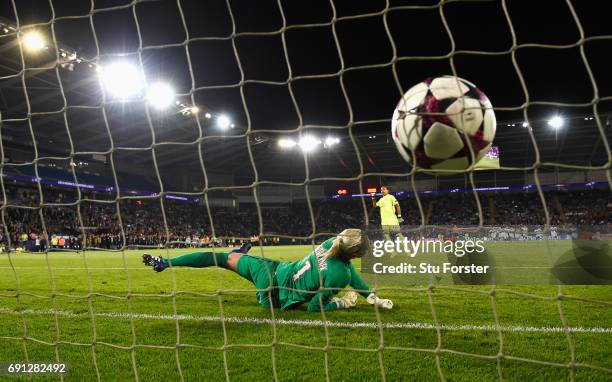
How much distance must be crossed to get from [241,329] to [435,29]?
1608cm

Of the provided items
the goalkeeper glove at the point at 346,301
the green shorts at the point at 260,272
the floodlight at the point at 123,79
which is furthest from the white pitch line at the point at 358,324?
the floodlight at the point at 123,79

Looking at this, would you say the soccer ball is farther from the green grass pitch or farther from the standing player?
the standing player

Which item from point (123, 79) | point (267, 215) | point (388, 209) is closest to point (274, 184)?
point (388, 209)

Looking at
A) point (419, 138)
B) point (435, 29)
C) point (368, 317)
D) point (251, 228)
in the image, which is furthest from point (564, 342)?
point (251, 228)

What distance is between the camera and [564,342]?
3.32 m

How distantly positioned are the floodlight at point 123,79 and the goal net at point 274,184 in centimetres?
13

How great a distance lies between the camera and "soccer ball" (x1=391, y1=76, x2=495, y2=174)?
265cm

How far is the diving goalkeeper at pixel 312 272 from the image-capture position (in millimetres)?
4184

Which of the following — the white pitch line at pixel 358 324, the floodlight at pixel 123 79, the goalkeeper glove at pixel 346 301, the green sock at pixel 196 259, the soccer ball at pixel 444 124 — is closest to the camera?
the soccer ball at pixel 444 124

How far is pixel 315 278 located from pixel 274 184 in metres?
1.30

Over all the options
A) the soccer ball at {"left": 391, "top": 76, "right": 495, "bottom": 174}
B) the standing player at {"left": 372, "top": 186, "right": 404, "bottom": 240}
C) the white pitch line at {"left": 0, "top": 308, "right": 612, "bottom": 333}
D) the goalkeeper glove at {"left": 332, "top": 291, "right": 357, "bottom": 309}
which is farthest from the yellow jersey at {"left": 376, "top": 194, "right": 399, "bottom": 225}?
the soccer ball at {"left": 391, "top": 76, "right": 495, "bottom": 174}

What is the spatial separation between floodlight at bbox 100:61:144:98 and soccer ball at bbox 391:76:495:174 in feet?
54.0

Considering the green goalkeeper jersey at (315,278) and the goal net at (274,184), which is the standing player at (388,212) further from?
the green goalkeeper jersey at (315,278)

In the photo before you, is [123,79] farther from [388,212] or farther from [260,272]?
[260,272]
